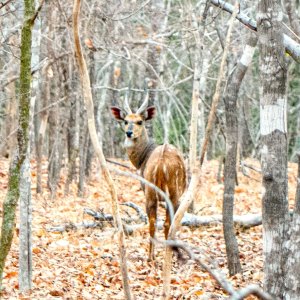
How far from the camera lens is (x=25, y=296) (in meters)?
7.91

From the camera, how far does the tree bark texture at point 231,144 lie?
8594mm

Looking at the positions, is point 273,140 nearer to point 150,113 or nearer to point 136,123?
point 136,123

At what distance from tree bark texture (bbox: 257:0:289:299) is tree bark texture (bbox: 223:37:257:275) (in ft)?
8.47

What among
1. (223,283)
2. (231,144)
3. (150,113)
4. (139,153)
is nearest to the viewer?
(223,283)

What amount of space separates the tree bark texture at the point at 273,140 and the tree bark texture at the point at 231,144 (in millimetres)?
2583

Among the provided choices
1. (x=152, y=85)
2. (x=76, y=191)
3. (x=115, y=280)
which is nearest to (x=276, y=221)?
(x=115, y=280)

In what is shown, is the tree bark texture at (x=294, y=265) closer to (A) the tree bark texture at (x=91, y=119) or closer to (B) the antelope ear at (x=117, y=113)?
(A) the tree bark texture at (x=91, y=119)

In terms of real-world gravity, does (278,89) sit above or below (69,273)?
above

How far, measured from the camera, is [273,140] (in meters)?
5.86

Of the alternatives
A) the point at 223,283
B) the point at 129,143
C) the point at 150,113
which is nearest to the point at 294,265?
the point at 223,283

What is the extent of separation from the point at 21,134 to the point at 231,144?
10.3 feet

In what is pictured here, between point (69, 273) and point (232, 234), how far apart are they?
2244 mm

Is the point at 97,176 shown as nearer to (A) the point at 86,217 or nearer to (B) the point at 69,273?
(A) the point at 86,217

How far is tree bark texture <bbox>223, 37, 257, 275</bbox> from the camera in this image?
8.59m
